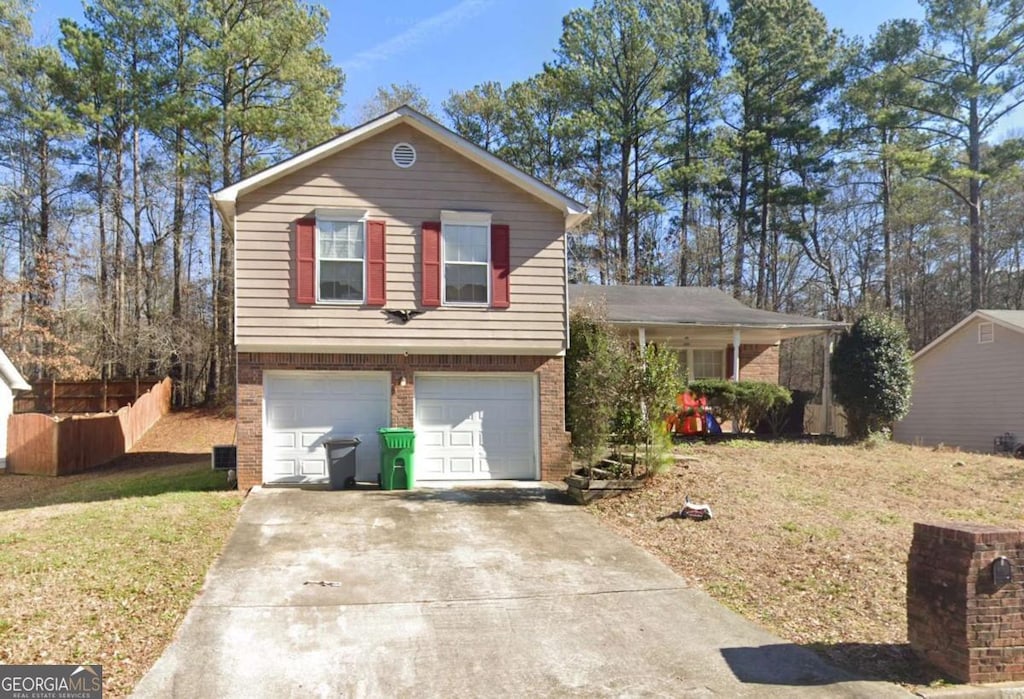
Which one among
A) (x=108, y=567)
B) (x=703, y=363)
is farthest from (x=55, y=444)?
(x=703, y=363)

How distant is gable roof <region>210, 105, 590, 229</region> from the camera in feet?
41.0

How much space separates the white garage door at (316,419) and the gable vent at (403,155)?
3.76m

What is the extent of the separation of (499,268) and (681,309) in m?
7.32

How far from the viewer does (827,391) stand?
19359mm

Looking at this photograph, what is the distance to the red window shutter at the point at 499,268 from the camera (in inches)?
523

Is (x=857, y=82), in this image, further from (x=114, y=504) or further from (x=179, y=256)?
(x=114, y=504)

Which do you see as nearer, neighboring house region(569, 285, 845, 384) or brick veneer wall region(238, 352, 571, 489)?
brick veneer wall region(238, 352, 571, 489)

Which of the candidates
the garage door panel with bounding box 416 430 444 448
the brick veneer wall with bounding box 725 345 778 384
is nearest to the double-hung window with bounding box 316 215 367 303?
the garage door panel with bounding box 416 430 444 448

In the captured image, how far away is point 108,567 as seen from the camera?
7.29 m

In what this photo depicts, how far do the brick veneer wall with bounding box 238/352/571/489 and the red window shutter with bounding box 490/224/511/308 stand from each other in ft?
3.41

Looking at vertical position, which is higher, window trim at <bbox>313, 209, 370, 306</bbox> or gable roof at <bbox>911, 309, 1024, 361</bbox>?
window trim at <bbox>313, 209, 370, 306</bbox>

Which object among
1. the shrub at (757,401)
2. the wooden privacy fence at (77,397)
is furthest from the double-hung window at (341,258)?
the wooden privacy fence at (77,397)

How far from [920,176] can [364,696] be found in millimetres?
30682

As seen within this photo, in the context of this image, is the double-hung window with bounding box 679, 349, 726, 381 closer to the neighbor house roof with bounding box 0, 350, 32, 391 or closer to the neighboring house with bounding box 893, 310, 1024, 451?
the neighboring house with bounding box 893, 310, 1024, 451
